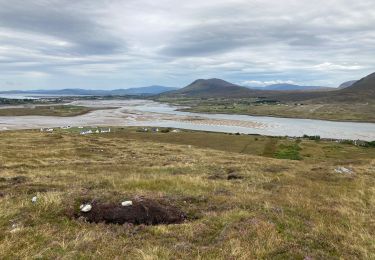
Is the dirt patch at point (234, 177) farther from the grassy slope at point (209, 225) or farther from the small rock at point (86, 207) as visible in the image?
the small rock at point (86, 207)

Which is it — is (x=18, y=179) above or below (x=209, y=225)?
below

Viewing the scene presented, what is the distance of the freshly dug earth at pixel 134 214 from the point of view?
12.9 meters

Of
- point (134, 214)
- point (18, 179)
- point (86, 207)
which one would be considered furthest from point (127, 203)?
point (18, 179)

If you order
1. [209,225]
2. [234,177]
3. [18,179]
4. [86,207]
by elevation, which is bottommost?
[234,177]

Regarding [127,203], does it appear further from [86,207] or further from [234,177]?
[234,177]

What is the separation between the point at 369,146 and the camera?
88.8 metres

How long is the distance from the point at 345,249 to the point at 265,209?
171 inches

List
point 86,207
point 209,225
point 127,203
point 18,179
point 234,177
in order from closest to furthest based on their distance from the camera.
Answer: point 209,225, point 86,207, point 127,203, point 18,179, point 234,177

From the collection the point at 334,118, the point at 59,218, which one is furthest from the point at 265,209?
the point at 334,118

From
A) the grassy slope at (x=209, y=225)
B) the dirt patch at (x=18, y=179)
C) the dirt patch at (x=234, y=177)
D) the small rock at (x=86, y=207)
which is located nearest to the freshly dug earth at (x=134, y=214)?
the small rock at (x=86, y=207)

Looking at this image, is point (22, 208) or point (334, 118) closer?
point (22, 208)

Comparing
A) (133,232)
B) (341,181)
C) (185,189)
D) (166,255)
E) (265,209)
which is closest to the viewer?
(166,255)

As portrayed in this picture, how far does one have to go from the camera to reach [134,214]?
1320 centimetres

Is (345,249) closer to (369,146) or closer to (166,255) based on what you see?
(166,255)
